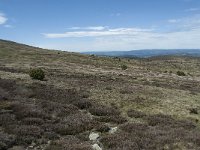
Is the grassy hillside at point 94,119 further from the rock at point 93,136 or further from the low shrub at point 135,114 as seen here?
the rock at point 93,136

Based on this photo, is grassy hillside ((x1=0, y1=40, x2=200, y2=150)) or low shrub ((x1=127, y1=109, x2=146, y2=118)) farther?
low shrub ((x1=127, y1=109, x2=146, y2=118))

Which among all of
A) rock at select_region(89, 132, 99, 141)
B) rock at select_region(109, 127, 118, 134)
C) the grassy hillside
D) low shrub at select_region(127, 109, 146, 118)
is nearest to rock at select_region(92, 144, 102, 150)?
the grassy hillside

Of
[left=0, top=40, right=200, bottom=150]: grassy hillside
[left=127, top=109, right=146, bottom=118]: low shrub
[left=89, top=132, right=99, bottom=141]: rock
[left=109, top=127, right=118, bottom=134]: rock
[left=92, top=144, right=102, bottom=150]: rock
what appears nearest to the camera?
[left=92, top=144, right=102, bottom=150]: rock

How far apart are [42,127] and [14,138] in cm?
278

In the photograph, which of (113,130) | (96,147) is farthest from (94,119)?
(96,147)

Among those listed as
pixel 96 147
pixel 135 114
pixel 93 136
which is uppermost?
pixel 96 147

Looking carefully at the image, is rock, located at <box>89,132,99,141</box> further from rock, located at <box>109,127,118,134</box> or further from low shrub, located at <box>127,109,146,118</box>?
low shrub, located at <box>127,109,146,118</box>

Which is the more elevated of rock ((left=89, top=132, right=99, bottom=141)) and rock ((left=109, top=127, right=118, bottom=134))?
rock ((left=89, top=132, right=99, bottom=141))

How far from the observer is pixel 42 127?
18.8 metres

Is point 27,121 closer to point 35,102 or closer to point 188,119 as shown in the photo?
point 35,102

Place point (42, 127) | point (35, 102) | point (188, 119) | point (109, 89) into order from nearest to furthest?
point (42, 127) < point (188, 119) < point (35, 102) < point (109, 89)

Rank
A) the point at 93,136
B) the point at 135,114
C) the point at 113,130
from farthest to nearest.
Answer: the point at 135,114
the point at 113,130
the point at 93,136

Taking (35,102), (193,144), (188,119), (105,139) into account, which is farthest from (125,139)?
(35,102)

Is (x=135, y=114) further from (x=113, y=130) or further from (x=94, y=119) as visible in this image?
(x=113, y=130)
